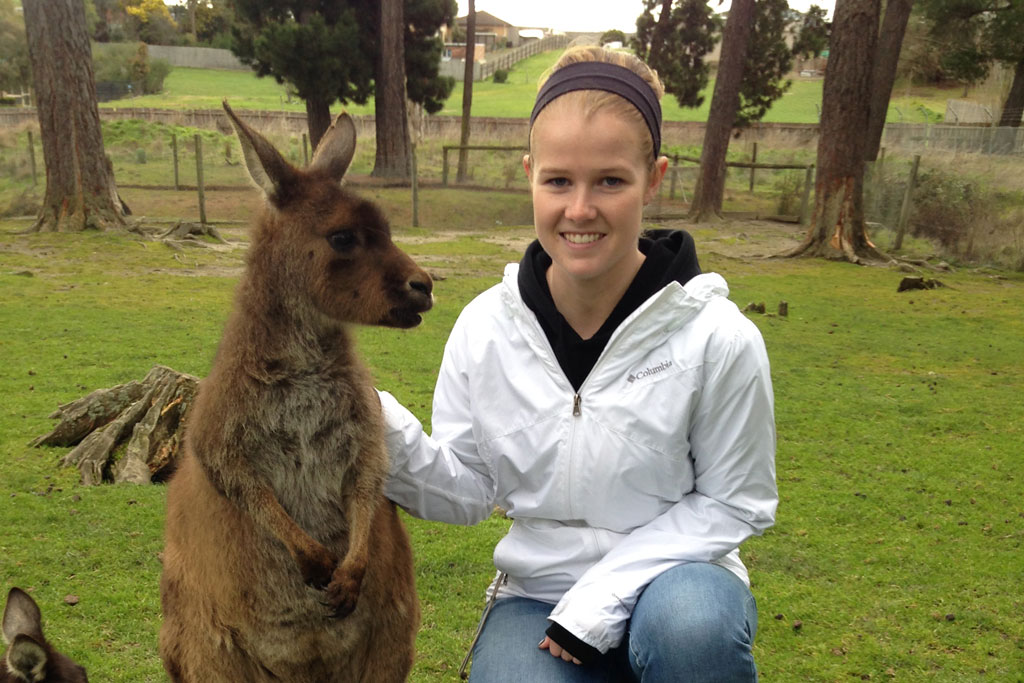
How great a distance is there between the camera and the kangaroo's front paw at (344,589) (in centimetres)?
194

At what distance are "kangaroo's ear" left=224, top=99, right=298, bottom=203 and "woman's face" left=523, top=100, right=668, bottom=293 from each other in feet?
2.06

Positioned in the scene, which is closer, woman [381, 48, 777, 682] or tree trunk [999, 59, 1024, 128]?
woman [381, 48, 777, 682]

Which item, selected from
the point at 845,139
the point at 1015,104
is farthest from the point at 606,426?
the point at 1015,104

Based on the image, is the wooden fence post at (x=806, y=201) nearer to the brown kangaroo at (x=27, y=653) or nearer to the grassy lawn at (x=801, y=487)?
the grassy lawn at (x=801, y=487)

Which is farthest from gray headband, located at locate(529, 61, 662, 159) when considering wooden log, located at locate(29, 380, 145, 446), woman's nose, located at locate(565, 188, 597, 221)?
wooden log, located at locate(29, 380, 145, 446)

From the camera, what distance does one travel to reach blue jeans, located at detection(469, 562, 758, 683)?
174 centimetres

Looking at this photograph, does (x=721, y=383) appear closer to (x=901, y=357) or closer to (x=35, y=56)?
(x=901, y=357)

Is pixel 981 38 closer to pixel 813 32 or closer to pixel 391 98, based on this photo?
pixel 813 32

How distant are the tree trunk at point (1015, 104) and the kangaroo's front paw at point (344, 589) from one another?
25.7 metres

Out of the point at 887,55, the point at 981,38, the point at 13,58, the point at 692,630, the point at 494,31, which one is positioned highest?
→ the point at 494,31

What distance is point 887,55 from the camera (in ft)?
53.3

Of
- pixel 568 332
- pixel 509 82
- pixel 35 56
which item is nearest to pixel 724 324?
A: pixel 568 332

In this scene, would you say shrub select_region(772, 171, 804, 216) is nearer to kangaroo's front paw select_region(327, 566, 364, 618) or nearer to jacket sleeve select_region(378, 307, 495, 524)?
jacket sleeve select_region(378, 307, 495, 524)

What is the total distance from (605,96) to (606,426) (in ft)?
2.47
